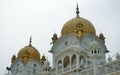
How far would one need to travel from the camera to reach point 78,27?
35000 mm

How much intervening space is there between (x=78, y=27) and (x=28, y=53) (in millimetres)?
8969

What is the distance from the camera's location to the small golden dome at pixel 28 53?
40438 mm

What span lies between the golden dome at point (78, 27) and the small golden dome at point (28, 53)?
6627 mm

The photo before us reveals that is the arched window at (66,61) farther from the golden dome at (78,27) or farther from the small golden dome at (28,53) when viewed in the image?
the small golden dome at (28,53)

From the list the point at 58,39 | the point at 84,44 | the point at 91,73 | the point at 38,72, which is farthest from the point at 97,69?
the point at 38,72

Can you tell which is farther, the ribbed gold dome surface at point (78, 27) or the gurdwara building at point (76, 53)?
the ribbed gold dome surface at point (78, 27)

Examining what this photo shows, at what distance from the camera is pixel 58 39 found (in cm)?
3647

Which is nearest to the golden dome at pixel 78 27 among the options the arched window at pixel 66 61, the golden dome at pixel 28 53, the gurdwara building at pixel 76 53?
the gurdwara building at pixel 76 53

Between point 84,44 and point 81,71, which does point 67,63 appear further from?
point 81,71

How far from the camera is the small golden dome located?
4044 centimetres

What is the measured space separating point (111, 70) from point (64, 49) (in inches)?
332

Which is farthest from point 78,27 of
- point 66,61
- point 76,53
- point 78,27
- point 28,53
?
point 28,53

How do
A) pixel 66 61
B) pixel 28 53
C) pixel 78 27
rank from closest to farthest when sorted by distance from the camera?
pixel 66 61, pixel 78 27, pixel 28 53

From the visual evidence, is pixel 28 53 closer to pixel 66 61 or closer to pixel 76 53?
pixel 66 61
